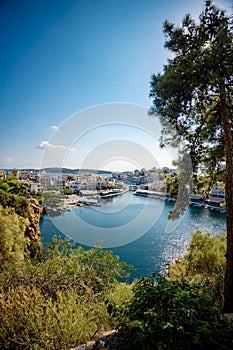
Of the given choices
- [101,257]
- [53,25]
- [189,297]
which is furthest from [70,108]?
[189,297]

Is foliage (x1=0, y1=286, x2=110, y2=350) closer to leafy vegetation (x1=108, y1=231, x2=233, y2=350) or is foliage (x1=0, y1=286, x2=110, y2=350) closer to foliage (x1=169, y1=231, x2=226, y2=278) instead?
leafy vegetation (x1=108, y1=231, x2=233, y2=350)

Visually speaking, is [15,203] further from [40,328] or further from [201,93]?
[201,93]

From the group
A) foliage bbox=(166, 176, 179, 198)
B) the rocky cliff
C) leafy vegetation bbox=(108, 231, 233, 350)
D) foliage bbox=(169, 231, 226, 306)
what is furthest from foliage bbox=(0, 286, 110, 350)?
the rocky cliff

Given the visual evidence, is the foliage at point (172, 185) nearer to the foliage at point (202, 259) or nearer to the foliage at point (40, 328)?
the foliage at point (40, 328)

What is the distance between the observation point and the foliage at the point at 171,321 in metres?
1.19

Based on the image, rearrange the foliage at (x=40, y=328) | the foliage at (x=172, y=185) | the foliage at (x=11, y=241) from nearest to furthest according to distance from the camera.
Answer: the foliage at (x=40, y=328) < the foliage at (x=172, y=185) < the foliage at (x=11, y=241)

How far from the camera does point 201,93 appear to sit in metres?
2.87

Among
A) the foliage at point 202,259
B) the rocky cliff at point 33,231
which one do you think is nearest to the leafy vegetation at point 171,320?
the foliage at point 202,259

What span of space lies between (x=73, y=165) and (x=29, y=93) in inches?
94.3

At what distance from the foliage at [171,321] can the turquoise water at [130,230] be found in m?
8.18

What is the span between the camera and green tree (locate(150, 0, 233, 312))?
2441mm

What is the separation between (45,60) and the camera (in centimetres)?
386

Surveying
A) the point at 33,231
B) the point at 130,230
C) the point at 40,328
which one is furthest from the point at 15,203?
the point at 40,328

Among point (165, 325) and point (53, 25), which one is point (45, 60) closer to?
point (53, 25)
